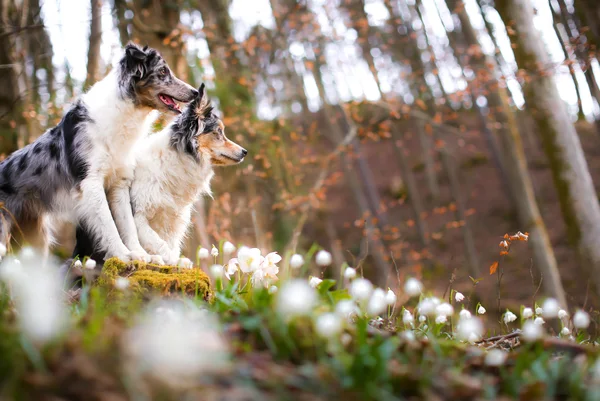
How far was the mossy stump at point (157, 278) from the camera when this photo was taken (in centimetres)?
389

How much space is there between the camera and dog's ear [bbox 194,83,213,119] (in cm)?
530

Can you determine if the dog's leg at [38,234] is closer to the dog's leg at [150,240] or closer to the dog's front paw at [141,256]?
the dog's leg at [150,240]

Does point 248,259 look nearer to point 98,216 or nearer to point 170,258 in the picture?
point 170,258

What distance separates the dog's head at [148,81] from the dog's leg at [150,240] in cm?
112

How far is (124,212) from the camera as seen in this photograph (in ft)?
16.5

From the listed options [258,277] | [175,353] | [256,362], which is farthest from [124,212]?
[175,353]

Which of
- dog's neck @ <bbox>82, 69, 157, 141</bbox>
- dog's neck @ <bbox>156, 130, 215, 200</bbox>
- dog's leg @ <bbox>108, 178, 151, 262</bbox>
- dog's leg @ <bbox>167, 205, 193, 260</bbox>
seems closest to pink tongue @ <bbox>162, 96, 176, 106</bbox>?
dog's neck @ <bbox>82, 69, 157, 141</bbox>

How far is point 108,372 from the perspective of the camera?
78.0 inches

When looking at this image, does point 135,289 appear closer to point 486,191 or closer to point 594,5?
point 594,5

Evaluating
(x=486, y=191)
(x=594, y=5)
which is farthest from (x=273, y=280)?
(x=486, y=191)

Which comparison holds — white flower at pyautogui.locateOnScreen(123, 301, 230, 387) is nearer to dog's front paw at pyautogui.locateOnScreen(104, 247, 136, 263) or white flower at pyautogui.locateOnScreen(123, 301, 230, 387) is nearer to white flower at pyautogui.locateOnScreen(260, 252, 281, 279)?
white flower at pyautogui.locateOnScreen(260, 252, 281, 279)

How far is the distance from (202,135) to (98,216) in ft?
4.54

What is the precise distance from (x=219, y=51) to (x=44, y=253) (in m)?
6.36

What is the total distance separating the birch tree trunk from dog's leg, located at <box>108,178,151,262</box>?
5.95 meters
